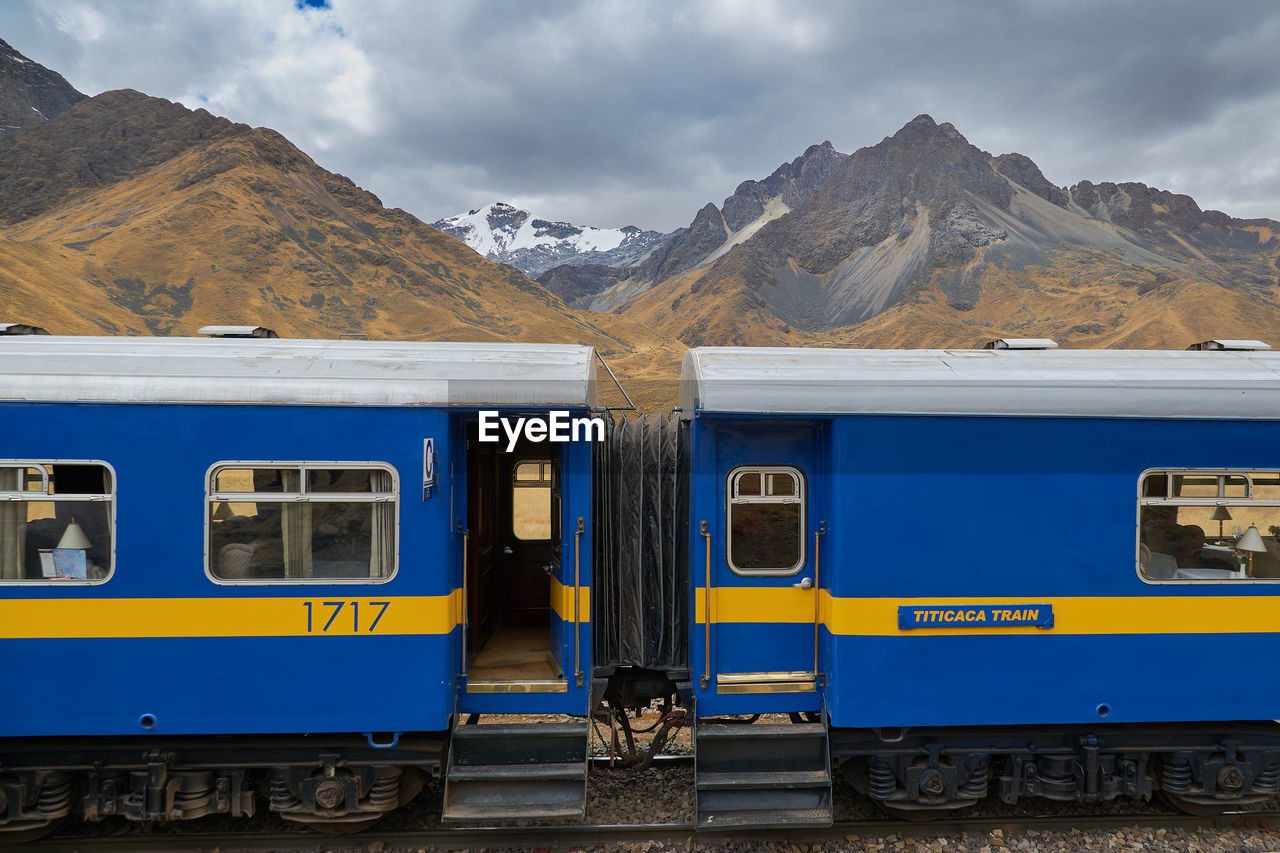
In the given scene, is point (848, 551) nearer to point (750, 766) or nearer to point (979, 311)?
point (750, 766)

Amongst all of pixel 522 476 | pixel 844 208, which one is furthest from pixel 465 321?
pixel 844 208

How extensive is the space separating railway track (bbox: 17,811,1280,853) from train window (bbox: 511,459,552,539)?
2.71 metres

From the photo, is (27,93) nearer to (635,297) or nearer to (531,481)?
(635,297)

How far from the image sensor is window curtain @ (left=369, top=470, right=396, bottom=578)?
5.93 metres

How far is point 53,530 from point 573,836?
4.73 m

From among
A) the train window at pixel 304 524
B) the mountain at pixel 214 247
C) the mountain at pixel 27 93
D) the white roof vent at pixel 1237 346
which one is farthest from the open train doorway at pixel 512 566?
the mountain at pixel 27 93

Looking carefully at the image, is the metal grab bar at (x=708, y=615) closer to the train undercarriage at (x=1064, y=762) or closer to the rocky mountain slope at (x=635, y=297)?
the train undercarriage at (x=1064, y=762)

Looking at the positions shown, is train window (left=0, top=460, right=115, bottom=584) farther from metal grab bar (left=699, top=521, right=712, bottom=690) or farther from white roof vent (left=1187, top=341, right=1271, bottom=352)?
white roof vent (left=1187, top=341, right=1271, bottom=352)

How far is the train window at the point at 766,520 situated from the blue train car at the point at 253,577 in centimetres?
126

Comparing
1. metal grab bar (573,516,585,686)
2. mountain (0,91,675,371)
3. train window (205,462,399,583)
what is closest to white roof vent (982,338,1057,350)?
metal grab bar (573,516,585,686)

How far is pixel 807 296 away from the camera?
96.1m

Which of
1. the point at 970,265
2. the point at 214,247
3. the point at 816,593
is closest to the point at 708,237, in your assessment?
the point at 970,265

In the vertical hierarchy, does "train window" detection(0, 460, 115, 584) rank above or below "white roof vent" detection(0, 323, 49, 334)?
below

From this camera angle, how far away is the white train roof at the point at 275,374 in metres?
5.81
